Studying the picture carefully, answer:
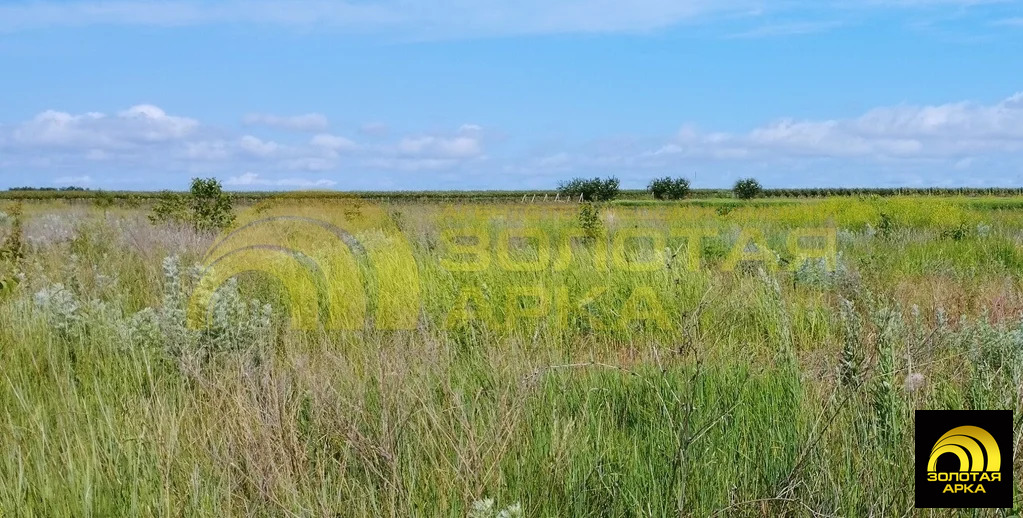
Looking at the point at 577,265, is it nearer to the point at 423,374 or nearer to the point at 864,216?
the point at 423,374

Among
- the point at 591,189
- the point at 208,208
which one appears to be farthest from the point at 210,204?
the point at 591,189

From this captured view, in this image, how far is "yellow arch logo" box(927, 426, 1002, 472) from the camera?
231 centimetres

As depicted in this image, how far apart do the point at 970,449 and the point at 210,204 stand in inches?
536

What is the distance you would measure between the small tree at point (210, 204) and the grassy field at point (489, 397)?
6.82 metres

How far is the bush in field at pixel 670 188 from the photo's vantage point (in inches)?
2454

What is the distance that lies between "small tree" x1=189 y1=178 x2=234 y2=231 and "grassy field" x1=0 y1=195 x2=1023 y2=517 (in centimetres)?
682

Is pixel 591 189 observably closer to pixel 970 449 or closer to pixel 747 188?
pixel 747 188

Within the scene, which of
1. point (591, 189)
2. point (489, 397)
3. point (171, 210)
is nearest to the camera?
point (489, 397)

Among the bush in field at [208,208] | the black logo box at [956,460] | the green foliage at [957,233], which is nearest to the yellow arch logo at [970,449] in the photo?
the black logo box at [956,460]

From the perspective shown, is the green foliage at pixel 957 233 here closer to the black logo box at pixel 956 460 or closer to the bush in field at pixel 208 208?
the black logo box at pixel 956 460

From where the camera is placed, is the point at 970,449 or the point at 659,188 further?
the point at 659,188

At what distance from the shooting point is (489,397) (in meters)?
3.32

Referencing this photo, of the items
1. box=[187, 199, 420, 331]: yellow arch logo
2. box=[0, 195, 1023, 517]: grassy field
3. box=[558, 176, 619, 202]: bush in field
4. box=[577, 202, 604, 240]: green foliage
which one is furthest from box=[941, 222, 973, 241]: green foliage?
box=[558, 176, 619, 202]: bush in field

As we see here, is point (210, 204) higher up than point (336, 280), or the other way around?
point (210, 204)
